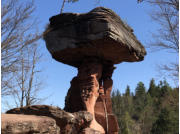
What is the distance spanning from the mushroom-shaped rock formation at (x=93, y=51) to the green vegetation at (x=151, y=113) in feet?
16.8

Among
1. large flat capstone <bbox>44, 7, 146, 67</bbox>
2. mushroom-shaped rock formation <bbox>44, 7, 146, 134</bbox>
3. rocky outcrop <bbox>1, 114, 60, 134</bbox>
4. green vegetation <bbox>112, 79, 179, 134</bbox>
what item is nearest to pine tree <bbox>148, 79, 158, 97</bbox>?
green vegetation <bbox>112, 79, 179, 134</bbox>

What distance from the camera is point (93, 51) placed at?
6203mm

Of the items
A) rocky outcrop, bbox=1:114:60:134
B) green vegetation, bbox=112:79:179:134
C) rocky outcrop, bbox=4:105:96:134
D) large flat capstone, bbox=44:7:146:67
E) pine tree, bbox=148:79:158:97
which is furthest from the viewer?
pine tree, bbox=148:79:158:97

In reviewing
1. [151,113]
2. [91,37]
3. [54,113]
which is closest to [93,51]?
[91,37]

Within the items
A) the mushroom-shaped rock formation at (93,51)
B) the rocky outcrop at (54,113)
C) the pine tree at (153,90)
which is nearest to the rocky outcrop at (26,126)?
the rocky outcrop at (54,113)

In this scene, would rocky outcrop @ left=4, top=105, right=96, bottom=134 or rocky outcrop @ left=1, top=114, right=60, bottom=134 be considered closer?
rocky outcrop @ left=1, top=114, right=60, bottom=134

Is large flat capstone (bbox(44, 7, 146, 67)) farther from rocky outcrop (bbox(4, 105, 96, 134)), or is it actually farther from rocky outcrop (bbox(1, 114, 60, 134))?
rocky outcrop (bbox(1, 114, 60, 134))

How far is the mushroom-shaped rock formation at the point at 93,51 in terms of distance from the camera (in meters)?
5.64

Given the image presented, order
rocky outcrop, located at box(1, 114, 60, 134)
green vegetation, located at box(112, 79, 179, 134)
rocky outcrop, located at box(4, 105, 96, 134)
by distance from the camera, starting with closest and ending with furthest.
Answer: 1. rocky outcrop, located at box(1, 114, 60, 134)
2. rocky outcrop, located at box(4, 105, 96, 134)
3. green vegetation, located at box(112, 79, 179, 134)

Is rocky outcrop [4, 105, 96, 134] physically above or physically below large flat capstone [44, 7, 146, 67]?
below

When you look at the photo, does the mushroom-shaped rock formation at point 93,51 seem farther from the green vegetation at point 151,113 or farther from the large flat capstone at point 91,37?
the green vegetation at point 151,113

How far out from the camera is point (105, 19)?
17.9 feet

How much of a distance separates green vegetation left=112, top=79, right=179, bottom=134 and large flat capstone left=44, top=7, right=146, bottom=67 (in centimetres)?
548

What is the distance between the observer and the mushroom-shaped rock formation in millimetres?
5641
